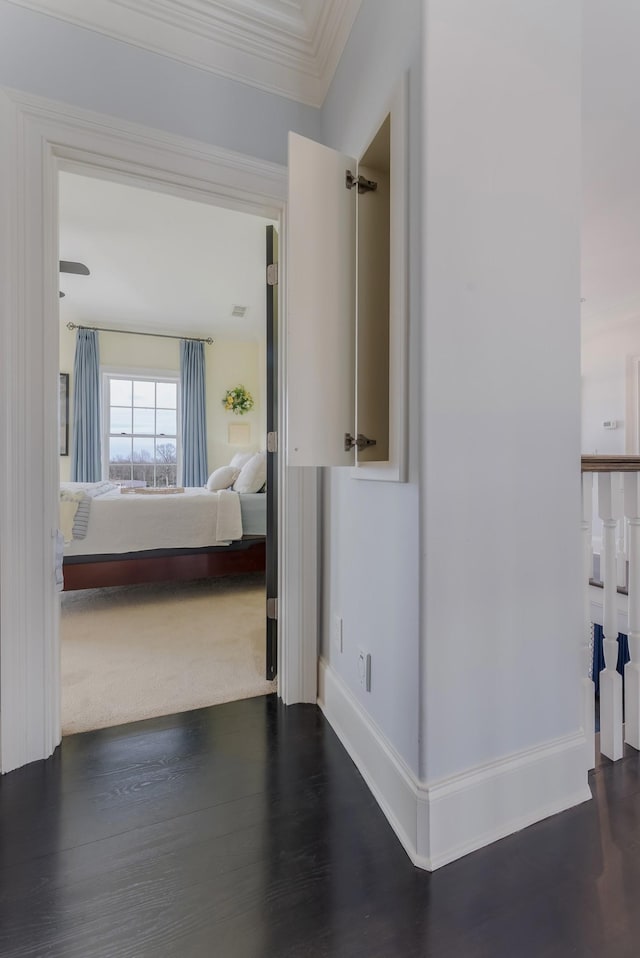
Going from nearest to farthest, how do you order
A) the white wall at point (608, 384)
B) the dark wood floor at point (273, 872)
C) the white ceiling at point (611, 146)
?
1. the dark wood floor at point (273, 872)
2. the white ceiling at point (611, 146)
3. the white wall at point (608, 384)

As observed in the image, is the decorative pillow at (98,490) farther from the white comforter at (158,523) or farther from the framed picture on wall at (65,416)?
the framed picture on wall at (65,416)

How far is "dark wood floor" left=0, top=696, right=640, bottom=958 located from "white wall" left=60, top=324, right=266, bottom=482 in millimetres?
4930

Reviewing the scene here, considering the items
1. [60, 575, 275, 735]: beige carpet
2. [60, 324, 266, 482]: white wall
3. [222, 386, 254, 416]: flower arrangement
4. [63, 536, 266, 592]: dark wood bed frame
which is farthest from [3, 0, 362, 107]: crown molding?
[222, 386, 254, 416]: flower arrangement

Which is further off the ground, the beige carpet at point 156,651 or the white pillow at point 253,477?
the white pillow at point 253,477

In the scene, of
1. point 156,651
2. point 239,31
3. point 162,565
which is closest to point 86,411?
point 162,565

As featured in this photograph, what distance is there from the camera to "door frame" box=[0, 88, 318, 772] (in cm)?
144

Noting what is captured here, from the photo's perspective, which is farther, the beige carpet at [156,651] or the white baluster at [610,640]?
the beige carpet at [156,651]

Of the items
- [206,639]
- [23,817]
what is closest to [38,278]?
[23,817]

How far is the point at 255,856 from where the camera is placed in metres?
1.13

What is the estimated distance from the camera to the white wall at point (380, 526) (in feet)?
3.77

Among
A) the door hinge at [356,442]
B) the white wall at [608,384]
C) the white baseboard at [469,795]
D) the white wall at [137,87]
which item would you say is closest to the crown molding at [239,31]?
the white wall at [137,87]

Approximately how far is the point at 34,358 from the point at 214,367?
4.88 metres

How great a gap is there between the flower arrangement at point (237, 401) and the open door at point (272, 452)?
4.35m

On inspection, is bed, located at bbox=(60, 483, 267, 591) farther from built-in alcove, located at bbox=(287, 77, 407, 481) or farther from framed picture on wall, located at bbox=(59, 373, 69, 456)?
framed picture on wall, located at bbox=(59, 373, 69, 456)
